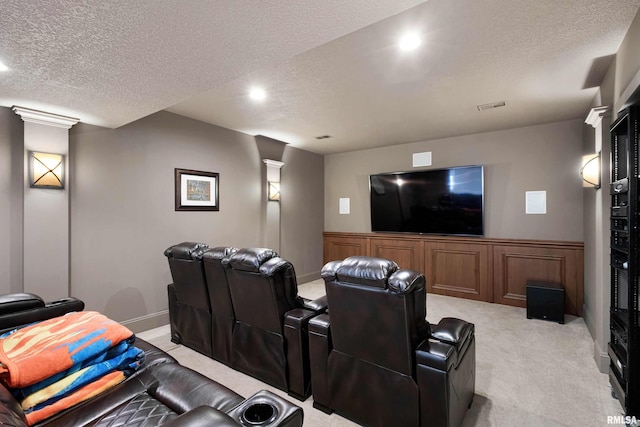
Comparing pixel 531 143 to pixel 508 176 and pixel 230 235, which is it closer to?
pixel 508 176

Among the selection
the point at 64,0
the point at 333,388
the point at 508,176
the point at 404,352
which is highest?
the point at 64,0

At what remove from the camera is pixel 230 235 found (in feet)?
14.7

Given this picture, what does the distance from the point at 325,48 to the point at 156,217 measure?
2.83 m

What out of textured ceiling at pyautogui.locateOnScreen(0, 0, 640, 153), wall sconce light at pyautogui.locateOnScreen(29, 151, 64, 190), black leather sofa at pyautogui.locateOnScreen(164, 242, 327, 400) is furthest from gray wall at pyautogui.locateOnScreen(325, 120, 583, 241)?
wall sconce light at pyautogui.locateOnScreen(29, 151, 64, 190)

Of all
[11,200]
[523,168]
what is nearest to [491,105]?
[523,168]

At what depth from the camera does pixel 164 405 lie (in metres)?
1.26

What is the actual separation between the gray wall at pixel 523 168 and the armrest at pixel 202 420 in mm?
4867

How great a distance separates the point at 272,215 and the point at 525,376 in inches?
152

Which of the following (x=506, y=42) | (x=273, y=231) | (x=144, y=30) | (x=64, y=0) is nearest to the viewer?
(x=64, y=0)

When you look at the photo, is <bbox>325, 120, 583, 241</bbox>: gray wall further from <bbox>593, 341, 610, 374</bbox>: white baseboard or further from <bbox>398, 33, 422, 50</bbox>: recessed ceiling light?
<bbox>398, 33, 422, 50</bbox>: recessed ceiling light

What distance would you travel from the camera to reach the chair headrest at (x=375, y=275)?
60.2 inches

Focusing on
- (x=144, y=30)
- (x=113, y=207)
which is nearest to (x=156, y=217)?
(x=113, y=207)

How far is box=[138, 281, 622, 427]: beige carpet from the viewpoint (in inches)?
78.2

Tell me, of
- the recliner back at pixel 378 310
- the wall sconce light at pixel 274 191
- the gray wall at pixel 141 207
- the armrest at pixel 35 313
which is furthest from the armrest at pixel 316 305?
the wall sconce light at pixel 274 191
